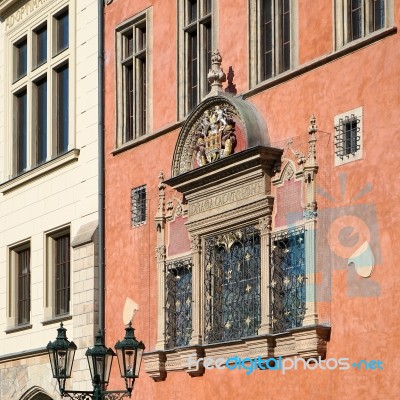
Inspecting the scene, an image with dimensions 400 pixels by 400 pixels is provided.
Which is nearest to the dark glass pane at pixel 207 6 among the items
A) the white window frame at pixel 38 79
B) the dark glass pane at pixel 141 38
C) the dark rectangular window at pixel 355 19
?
the dark glass pane at pixel 141 38

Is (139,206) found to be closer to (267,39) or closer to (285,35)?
(267,39)

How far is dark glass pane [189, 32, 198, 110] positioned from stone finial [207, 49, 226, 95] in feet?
3.64

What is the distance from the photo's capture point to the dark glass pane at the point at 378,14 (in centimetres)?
1825

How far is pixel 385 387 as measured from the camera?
1738 cm

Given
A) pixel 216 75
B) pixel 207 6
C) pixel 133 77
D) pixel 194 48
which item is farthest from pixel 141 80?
pixel 216 75

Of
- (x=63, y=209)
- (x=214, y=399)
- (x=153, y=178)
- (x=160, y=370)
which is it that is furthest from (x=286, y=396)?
(x=63, y=209)

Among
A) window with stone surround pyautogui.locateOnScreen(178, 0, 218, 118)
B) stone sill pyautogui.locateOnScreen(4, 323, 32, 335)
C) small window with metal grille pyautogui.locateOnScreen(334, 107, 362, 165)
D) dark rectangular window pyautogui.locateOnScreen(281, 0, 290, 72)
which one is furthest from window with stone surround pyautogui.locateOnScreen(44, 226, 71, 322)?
small window with metal grille pyautogui.locateOnScreen(334, 107, 362, 165)

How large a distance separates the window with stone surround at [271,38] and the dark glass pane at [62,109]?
6.74m

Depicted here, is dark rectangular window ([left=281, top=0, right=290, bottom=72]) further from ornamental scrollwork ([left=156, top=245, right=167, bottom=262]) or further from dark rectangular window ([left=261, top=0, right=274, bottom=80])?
ornamental scrollwork ([left=156, top=245, right=167, bottom=262])

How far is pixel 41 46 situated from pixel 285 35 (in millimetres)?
8869

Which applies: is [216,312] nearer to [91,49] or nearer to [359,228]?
[359,228]

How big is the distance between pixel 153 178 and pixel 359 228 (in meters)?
5.82

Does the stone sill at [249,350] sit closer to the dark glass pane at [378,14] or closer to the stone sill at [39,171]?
the dark glass pane at [378,14]

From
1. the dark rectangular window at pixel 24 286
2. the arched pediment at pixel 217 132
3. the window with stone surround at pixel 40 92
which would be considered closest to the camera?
the arched pediment at pixel 217 132
